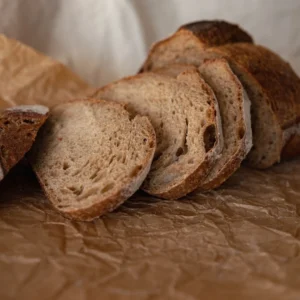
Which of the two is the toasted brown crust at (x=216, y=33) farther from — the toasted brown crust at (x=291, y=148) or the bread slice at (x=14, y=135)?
the bread slice at (x=14, y=135)

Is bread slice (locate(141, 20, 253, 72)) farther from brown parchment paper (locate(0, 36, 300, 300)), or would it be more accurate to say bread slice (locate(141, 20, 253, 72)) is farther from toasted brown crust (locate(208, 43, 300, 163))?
brown parchment paper (locate(0, 36, 300, 300))

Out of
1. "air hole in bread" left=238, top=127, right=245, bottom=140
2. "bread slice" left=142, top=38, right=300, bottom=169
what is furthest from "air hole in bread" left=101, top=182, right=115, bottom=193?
"bread slice" left=142, top=38, right=300, bottom=169

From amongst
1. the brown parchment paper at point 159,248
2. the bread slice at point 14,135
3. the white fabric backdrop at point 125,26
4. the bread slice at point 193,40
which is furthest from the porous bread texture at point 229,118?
the white fabric backdrop at point 125,26

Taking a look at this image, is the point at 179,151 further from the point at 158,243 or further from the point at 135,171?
the point at 158,243

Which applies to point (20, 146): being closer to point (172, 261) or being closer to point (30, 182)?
point (30, 182)

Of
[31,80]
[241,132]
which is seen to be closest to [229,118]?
[241,132]

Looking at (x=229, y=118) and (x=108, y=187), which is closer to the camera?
(x=108, y=187)
